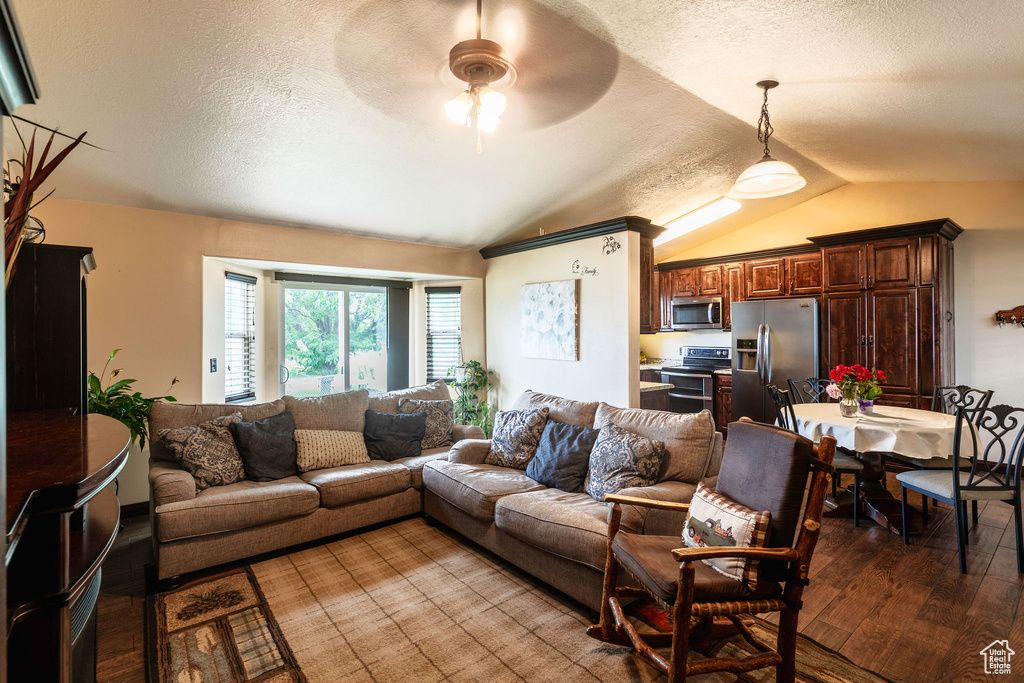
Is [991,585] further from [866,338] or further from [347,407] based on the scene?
[347,407]

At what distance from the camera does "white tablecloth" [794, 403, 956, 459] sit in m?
3.09

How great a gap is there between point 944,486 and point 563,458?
2.28m

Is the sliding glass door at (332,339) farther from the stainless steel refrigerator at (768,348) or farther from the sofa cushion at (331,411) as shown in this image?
the stainless steel refrigerator at (768,348)

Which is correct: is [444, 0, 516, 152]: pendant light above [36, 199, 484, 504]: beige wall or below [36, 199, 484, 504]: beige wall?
above

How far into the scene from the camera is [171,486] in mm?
2793

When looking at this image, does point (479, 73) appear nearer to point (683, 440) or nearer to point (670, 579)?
point (683, 440)

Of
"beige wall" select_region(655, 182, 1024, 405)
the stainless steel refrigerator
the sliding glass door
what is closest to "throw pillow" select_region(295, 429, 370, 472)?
the sliding glass door

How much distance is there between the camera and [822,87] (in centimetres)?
311

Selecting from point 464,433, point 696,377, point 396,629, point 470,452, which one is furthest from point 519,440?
point 696,377

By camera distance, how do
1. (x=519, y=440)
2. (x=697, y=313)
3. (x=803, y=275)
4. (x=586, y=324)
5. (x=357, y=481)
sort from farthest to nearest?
(x=697, y=313)
(x=803, y=275)
(x=586, y=324)
(x=519, y=440)
(x=357, y=481)

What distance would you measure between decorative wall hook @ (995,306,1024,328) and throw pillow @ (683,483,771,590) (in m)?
4.62

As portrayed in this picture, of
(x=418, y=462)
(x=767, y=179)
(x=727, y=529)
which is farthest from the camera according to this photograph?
(x=418, y=462)

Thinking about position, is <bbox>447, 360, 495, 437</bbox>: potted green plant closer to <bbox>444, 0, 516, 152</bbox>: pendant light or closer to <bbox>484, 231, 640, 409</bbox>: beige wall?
<bbox>484, 231, 640, 409</bbox>: beige wall

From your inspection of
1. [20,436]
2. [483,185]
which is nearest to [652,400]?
[483,185]
